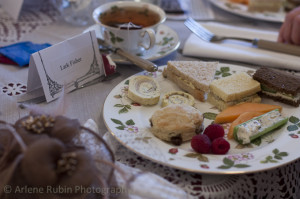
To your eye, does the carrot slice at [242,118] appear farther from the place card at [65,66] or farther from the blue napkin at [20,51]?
the blue napkin at [20,51]

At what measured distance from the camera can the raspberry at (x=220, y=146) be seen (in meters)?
0.96

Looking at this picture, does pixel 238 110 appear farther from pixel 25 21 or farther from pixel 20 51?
pixel 25 21

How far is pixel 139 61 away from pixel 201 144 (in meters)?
0.55

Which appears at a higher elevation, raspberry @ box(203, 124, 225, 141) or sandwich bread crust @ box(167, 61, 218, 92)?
sandwich bread crust @ box(167, 61, 218, 92)

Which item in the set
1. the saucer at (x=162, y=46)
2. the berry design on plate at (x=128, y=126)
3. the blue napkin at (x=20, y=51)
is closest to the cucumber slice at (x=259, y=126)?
the berry design on plate at (x=128, y=126)

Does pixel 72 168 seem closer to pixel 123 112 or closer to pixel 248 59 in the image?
pixel 123 112

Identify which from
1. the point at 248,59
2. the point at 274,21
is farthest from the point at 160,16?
the point at 274,21

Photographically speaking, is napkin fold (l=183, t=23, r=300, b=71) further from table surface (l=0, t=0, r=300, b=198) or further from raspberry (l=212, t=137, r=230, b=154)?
raspberry (l=212, t=137, r=230, b=154)

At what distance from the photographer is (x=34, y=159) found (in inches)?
26.0

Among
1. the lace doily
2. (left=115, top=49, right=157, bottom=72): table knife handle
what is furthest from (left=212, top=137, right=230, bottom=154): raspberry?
the lace doily

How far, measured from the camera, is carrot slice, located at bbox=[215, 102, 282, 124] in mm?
1164

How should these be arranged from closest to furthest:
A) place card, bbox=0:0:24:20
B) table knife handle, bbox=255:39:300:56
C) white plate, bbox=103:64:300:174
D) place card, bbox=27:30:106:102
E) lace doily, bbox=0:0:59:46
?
white plate, bbox=103:64:300:174 → place card, bbox=27:30:106:102 → table knife handle, bbox=255:39:300:56 → lace doily, bbox=0:0:59:46 → place card, bbox=0:0:24:20

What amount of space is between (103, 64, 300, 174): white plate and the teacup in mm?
355

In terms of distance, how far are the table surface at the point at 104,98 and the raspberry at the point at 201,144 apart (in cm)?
8
